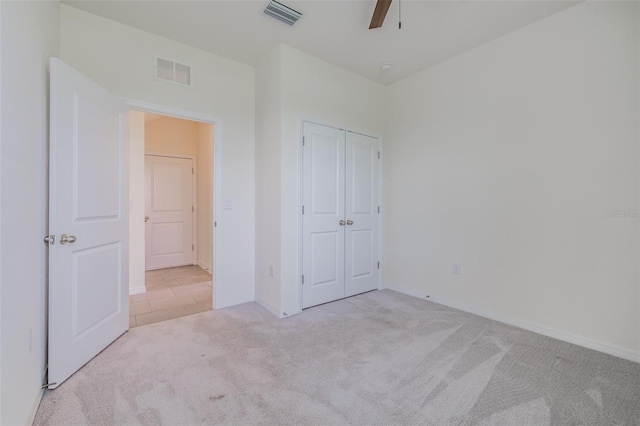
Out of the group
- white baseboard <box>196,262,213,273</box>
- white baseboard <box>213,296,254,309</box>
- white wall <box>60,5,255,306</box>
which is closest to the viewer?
white wall <box>60,5,255,306</box>

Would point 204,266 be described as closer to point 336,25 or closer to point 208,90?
point 208,90

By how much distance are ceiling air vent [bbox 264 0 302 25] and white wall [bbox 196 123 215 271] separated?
2.70m

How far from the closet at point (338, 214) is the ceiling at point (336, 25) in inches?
34.4

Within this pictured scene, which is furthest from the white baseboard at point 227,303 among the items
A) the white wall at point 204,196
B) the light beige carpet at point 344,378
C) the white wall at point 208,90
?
the white wall at point 204,196

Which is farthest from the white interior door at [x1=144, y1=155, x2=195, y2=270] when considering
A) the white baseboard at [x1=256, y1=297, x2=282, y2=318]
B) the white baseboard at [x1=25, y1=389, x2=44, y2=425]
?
the white baseboard at [x1=25, y1=389, x2=44, y2=425]

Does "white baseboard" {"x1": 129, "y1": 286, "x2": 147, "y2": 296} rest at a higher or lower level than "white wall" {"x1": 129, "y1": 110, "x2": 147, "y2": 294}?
lower

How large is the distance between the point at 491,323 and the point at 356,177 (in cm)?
213

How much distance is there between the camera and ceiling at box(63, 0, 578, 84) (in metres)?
2.33

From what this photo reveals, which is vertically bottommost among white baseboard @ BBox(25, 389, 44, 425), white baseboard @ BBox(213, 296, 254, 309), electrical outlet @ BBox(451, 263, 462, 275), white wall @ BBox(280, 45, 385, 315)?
white baseboard @ BBox(25, 389, 44, 425)

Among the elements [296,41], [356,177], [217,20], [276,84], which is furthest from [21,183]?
[356,177]

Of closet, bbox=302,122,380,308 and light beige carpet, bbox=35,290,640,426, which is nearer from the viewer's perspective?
light beige carpet, bbox=35,290,640,426

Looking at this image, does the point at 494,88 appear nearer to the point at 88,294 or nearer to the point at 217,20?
the point at 217,20

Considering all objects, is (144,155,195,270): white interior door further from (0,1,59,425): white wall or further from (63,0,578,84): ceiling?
(0,1,59,425): white wall

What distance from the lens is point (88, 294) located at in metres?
2.04
